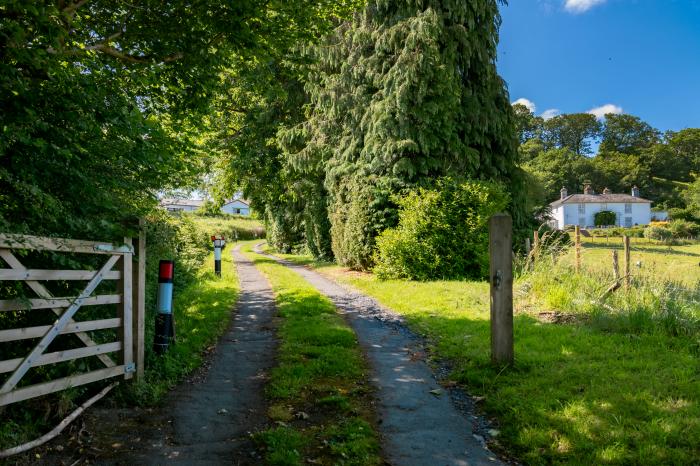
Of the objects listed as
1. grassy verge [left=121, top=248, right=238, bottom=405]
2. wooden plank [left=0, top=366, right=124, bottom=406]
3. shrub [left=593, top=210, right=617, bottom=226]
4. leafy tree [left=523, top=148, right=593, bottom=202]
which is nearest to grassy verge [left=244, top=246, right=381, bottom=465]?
grassy verge [left=121, top=248, right=238, bottom=405]

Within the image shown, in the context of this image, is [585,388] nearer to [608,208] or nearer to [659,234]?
[659,234]

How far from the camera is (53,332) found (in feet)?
12.5

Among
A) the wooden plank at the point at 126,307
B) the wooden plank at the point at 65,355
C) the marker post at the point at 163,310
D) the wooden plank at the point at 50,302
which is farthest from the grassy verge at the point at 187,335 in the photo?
the wooden plank at the point at 50,302

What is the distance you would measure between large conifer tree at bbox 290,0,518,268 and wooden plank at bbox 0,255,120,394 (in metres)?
11.7

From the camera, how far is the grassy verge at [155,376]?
141 inches

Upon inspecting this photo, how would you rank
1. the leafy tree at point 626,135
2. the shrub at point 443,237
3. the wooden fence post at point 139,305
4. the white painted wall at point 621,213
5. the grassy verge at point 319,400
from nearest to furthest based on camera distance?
the grassy verge at point 319,400 < the wooden fence post at point 139,305 < the shrub at point 443,237 < the white painted wall at point 621,213 < the leafy tree at point 626,135

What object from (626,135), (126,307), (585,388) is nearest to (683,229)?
(626,135)

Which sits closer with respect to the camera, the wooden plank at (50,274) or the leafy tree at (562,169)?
the wooden plank at (50,274)

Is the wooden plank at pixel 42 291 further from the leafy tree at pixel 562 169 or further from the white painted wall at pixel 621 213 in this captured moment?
the leafy tree at pixel 562 169

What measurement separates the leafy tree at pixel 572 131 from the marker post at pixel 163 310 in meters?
111

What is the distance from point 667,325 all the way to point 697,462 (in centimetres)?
397

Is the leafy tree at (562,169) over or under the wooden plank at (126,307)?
over

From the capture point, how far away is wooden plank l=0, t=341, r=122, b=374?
3.45 m

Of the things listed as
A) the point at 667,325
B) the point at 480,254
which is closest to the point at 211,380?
the point at 667,325
